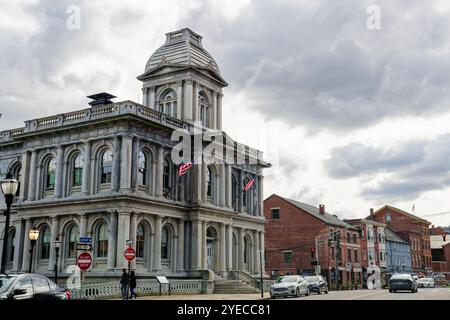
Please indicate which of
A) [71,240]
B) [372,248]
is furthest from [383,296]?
[372,248]

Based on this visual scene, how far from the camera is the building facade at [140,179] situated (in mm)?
36156

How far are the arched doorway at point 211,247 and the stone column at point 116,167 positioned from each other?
975cm

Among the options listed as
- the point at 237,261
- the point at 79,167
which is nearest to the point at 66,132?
the point at 79,167

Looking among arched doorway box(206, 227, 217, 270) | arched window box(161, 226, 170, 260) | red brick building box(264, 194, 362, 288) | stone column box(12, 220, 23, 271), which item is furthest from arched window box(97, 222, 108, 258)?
red brick building box(264, 194, 362, 288)

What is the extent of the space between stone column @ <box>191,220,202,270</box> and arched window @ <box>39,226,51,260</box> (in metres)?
10.4

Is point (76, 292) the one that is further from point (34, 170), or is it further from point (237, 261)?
point (237, 261)

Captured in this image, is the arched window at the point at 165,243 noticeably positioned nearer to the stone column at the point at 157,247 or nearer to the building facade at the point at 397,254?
the stone column at the point at 157,247

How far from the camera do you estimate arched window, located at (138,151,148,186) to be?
123 ft

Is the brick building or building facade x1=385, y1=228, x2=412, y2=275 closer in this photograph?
the brick building

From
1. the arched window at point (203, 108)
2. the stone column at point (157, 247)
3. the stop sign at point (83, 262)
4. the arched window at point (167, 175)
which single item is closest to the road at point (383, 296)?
the stone column at point (157, 247)

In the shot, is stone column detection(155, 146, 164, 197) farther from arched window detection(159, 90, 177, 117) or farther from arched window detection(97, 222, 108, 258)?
arched window detection(159, 90, 177, 117)

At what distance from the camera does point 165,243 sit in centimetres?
3950
